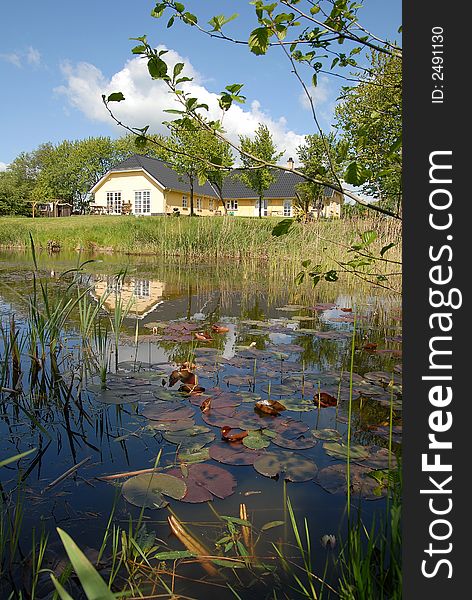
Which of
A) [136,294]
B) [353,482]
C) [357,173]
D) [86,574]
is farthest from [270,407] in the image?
[136,294]

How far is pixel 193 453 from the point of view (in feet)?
6.22

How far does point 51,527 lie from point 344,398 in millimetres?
1794

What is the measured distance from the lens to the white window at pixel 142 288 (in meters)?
6.41

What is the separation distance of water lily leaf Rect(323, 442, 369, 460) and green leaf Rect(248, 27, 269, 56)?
5.38 ft

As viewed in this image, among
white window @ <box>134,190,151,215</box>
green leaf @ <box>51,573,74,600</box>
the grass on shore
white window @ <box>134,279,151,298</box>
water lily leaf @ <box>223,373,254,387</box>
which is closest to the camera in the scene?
green leaf @ <box>51,573,74,600</box>

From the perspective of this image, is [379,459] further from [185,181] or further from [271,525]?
[185,181]

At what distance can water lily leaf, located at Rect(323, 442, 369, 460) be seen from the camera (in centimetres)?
190

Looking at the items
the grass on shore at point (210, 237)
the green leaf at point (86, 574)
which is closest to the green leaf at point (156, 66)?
the green leaf at point (86, 574)

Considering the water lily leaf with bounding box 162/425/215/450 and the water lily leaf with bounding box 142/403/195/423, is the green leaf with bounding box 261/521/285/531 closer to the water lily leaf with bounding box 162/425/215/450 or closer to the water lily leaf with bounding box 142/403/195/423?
the water lily leaf with bounding box 162/425/215/450

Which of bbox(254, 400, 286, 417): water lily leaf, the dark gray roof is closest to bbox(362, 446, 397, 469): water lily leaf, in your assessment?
bbox(254, 400, 286, 417): water lily leaf

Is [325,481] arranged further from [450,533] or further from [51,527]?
[450,533]

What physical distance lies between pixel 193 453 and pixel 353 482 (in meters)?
0.69

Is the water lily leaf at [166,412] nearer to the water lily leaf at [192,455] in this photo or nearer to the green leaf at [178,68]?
the water lily leaf at [192,455]

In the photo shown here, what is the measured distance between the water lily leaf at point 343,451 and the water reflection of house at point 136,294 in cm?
288
